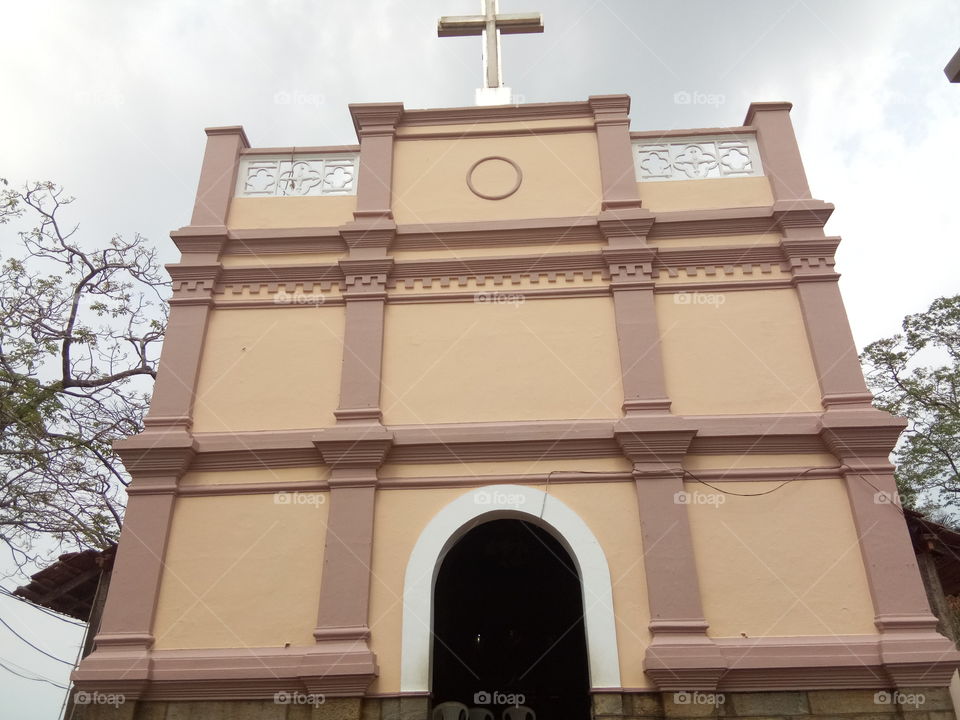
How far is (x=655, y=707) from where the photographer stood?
6203 mm

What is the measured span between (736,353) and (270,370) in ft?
15.3

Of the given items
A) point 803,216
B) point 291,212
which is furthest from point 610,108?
point 291,212

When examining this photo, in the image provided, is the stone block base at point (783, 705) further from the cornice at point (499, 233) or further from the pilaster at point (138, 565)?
the cornice at point (499, 233)

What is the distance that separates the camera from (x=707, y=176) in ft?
28.5

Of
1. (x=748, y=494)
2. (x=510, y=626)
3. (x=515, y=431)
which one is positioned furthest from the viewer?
(x=510, y=626)

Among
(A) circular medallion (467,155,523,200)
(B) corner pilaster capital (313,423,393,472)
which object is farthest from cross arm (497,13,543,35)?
(B) corner pilaster capital (313,423,393,472)

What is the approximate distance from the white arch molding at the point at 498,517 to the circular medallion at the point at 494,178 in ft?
11.4

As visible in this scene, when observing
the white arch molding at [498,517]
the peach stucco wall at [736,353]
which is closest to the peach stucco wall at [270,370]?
the white arch molding at [498,517]

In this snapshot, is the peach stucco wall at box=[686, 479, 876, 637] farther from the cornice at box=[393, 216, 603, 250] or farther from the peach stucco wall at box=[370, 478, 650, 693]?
the cornice at box=[393, 216, 603, 250]

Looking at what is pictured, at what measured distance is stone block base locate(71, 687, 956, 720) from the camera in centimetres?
612

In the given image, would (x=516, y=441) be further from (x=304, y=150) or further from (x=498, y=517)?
A: (x=304, y=150)

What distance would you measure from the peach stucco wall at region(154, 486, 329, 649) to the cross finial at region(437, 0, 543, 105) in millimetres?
5827

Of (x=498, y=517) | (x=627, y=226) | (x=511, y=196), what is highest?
(x=511, y=196)

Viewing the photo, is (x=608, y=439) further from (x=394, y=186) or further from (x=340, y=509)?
(x=394, y=186)
